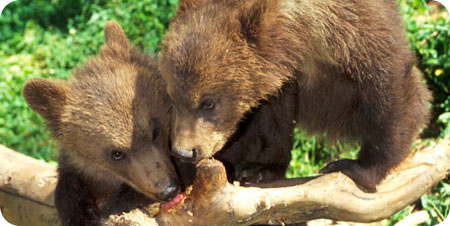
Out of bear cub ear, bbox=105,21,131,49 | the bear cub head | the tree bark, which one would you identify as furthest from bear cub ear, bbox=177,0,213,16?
the tree bark

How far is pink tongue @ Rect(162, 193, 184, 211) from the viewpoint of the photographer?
12.0 ft

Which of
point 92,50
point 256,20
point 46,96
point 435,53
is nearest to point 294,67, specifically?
point 256,20

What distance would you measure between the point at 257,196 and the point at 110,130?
116 cm

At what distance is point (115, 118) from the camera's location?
13.5 feet

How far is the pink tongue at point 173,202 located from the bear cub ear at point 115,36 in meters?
1.48

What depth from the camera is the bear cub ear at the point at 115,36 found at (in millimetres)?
4746

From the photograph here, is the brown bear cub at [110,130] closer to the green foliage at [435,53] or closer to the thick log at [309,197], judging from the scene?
the thick log at [309,197]

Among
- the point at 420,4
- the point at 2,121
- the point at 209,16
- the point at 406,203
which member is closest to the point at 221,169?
the point at 209,16

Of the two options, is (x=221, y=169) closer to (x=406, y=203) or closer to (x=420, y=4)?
(x=406, y=203)

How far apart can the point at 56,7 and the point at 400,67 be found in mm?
7614

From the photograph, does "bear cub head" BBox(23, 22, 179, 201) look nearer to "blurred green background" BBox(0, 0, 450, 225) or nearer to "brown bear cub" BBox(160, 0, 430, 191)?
"brown bear cub" BBox(160, 0, 430, 191)

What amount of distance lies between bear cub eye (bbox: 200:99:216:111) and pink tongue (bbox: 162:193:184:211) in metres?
0.62

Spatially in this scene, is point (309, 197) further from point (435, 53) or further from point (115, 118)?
point (435, 53)

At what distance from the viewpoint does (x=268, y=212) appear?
4020mm
